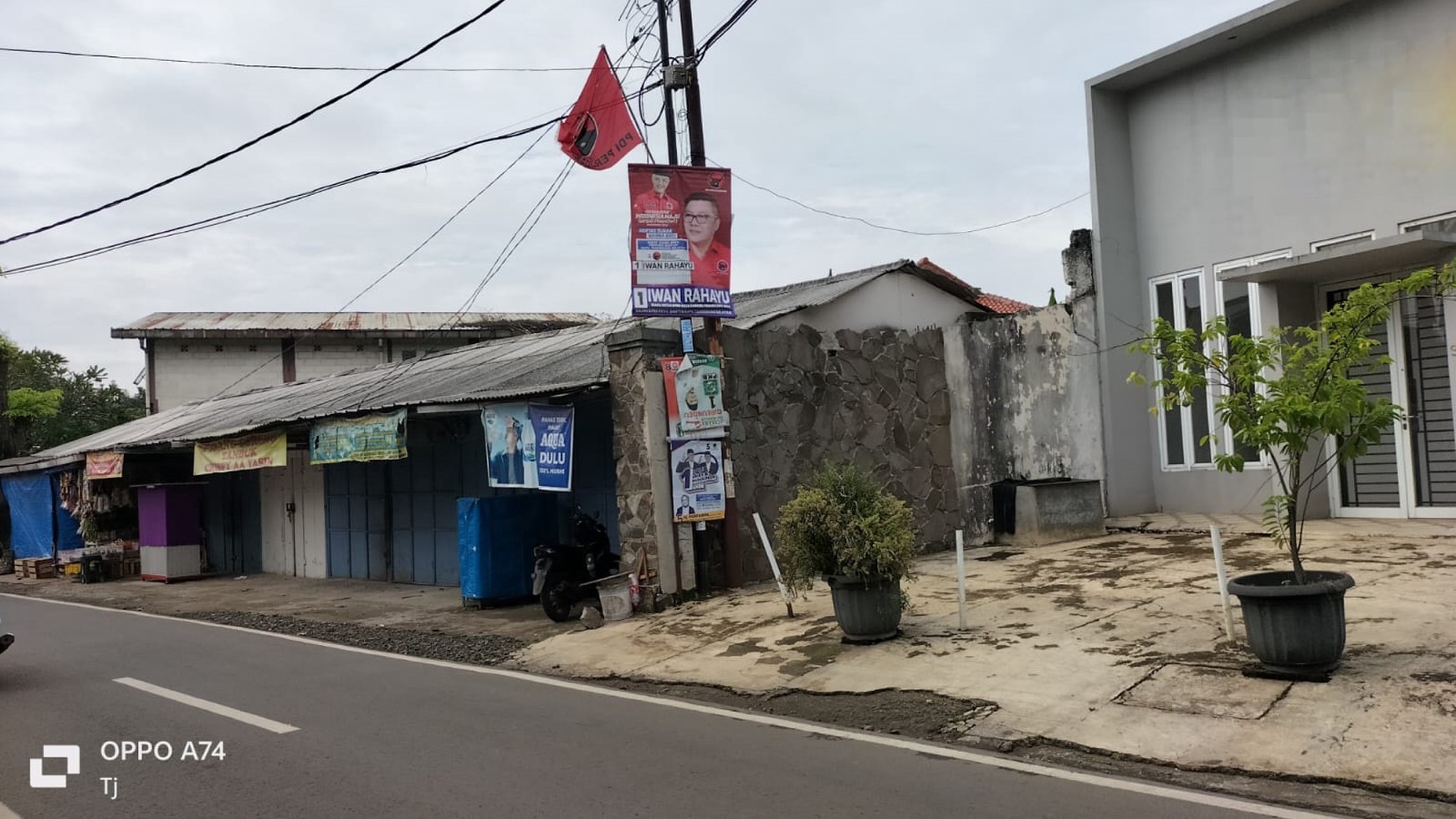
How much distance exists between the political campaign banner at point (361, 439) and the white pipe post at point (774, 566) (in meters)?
5.48

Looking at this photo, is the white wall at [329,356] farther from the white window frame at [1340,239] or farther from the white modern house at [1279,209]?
the white window frame at [1340,239]

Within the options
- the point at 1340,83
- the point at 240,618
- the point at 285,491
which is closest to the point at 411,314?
the point at 285,491

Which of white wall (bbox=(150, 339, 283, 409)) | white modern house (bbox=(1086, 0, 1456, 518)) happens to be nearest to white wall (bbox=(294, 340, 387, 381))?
white wall (bbox=(150, 339, 283, 409))

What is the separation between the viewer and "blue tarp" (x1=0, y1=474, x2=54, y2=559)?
83.2ft

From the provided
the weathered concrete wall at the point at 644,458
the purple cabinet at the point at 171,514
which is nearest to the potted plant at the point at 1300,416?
the weathered concrete wall at the point at 644,458

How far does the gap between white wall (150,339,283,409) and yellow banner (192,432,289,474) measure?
791 inches

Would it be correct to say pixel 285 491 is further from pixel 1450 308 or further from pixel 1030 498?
pixel 1450 308

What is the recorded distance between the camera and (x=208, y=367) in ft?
130

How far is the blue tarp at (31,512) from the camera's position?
83.2ft

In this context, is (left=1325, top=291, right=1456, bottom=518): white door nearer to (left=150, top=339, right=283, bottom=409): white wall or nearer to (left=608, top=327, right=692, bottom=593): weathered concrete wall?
(left=608, top=327, right=692, bottom=593): weathered concrete wall

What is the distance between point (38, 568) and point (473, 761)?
2419 centimetres

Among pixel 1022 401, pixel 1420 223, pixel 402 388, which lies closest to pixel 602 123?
pixel 1022 401

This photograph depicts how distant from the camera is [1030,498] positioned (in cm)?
1422

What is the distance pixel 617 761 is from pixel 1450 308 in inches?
428
